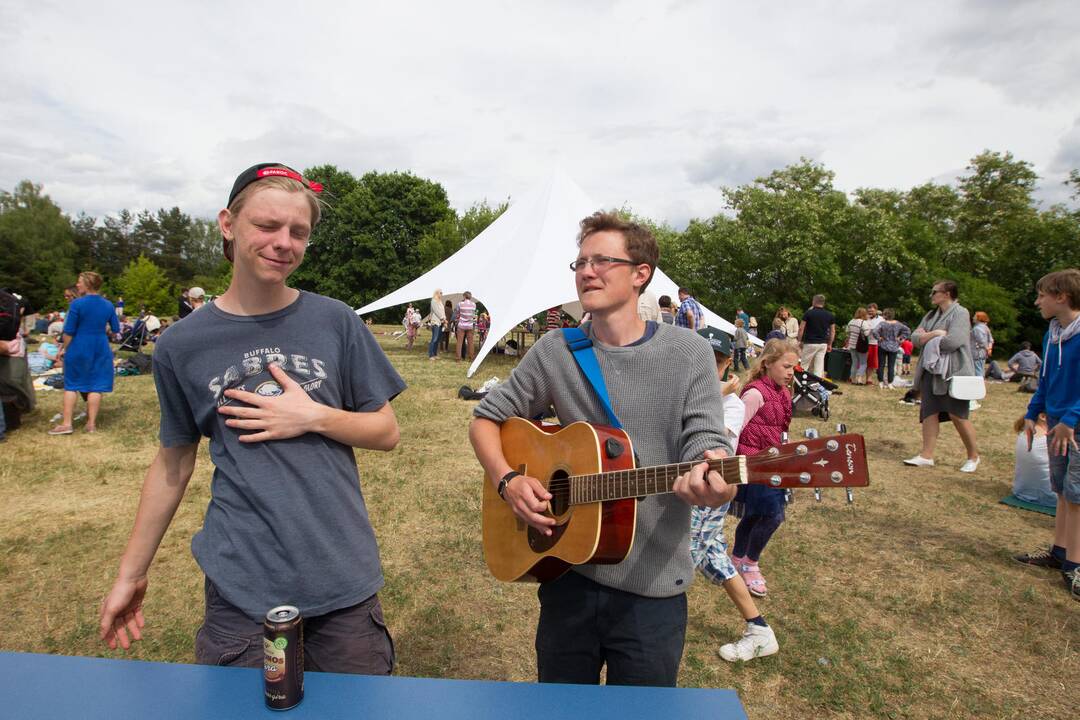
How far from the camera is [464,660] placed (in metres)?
3.22

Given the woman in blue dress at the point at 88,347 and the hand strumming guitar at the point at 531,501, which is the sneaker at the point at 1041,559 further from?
the woman in blue dress at the point at 88,347

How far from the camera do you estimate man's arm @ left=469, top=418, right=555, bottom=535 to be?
74.0 inches

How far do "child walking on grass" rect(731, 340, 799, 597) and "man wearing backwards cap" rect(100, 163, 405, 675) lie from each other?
258 centimetres

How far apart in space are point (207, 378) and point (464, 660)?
2.32 m

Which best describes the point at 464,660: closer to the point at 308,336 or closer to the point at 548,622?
the point at 548,622

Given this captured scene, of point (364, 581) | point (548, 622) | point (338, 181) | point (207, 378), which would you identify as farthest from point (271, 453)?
point (338, 181)

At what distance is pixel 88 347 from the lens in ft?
23.4

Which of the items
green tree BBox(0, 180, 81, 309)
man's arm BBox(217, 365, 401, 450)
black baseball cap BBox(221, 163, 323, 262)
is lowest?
man's arm BBox(217, 365, 401, 450)

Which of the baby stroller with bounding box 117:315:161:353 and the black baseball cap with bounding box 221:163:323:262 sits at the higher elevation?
the black baseball cap with bounding box 221:163:323:262

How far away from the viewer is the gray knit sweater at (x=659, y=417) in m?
1.78

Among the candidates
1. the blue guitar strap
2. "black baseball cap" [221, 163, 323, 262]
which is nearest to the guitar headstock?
the blue guitar strap

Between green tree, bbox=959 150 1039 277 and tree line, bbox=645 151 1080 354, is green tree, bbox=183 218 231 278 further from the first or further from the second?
green tree, bbox=959 150 1039 277

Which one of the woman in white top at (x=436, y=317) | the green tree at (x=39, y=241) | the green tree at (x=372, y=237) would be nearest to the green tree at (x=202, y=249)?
the green tree at (x=39, y=241)

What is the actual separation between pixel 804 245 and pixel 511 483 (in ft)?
102
